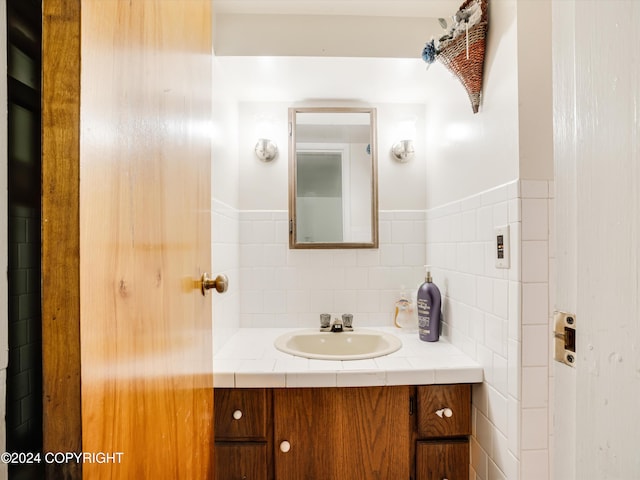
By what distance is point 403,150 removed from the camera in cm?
163

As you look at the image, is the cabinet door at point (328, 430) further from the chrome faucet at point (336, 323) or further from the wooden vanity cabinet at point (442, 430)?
the chrome faucet at point (336, 323)

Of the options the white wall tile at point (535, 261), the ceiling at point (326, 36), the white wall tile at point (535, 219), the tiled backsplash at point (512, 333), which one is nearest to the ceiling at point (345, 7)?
the ceiling at point (326, 36)

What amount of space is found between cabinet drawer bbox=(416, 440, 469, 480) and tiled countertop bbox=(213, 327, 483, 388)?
239 mm

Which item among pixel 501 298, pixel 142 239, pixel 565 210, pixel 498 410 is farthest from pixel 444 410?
pixel 142 239

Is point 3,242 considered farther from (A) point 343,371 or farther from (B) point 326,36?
(B) point 326,36

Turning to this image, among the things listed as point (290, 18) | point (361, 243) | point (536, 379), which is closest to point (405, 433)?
point (536, 379)

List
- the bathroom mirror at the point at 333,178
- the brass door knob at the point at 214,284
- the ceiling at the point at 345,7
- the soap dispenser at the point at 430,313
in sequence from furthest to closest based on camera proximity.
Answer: the bathroom mirror at the point at 333,178 < the soap dispenser at the point at 430,313 < the ceiling at the point at 345,7 < the brass door knob at the point at 214,284

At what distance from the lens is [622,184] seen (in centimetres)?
31

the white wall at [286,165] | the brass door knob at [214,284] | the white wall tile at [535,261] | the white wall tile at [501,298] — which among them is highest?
the white wall at [286,165]

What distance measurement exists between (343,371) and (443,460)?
48cm

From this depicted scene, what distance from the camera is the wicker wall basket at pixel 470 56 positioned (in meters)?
1.00

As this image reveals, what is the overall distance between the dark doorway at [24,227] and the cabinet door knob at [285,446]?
32.1 inches

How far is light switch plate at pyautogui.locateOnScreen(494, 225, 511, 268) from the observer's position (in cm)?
92

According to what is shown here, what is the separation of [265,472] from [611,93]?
127 centimetres
